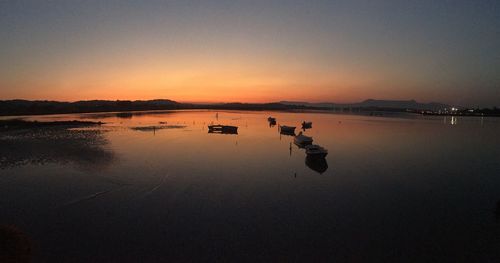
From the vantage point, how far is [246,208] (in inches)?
656

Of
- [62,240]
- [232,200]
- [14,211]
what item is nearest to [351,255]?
[232,200]

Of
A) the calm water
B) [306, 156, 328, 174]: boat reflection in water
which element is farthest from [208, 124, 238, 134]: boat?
[306, 156, 328, 174]: boat reflection in water

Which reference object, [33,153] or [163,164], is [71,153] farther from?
[163,164]

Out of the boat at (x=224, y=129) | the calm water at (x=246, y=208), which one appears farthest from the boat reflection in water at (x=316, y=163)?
the boat at (x=224, y=129)

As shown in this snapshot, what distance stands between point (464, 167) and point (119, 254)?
3040cm

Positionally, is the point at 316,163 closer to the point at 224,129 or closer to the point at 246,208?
the point at 246,208

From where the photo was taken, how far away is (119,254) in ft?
37.8

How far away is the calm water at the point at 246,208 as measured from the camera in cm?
1216

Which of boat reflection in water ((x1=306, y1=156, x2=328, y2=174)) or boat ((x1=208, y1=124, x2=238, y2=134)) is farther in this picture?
boat ((x1=208, y1=124, x2=238, y2=134))

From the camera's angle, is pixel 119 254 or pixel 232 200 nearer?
pixel 119 254

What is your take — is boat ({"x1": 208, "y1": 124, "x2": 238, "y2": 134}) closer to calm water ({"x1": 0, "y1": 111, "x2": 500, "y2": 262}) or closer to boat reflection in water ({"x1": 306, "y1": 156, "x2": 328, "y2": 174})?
calm water ({"x1": 0, "y1": 111, "x2": 500, "y2": 262})

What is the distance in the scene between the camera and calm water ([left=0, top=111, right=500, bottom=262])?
12164 mm

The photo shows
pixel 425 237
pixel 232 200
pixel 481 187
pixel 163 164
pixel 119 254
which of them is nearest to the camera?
pixel 119 254

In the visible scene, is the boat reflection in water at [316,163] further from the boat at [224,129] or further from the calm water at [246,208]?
the boat at [224,129]
